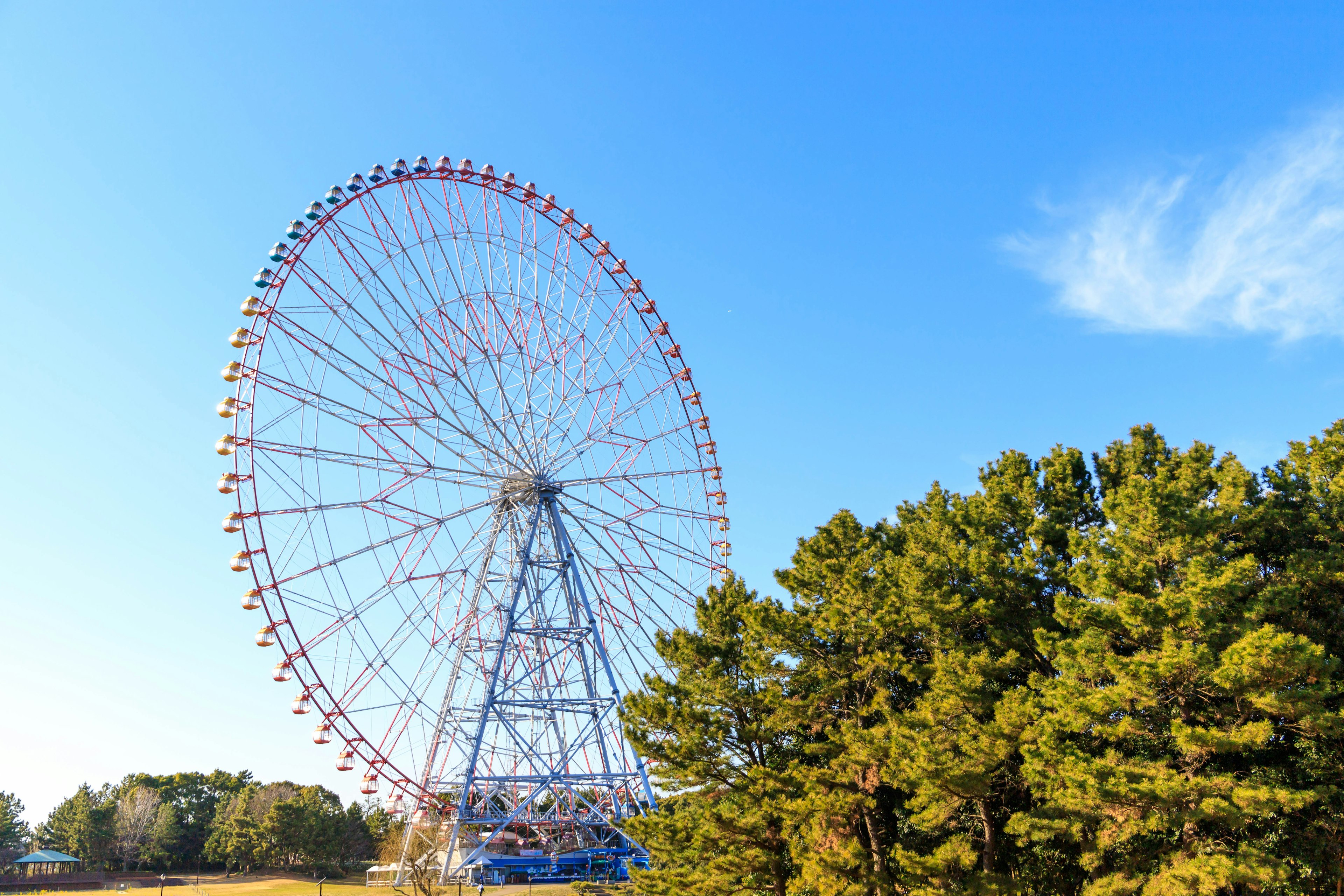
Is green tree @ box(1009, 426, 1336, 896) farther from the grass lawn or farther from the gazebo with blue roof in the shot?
the gazebo with blue roof

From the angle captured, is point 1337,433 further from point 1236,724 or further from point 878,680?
point 878,680

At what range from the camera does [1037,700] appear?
19.7 m

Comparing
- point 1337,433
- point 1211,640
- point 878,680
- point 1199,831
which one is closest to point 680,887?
point 878,680

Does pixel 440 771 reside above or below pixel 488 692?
below

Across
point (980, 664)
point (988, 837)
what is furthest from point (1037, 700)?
point (988, 837)

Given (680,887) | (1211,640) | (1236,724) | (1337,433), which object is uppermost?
(1337,433)

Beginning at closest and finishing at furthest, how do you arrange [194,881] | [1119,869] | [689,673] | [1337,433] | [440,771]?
1. [1119,869]
2. [1337,433]
3. [689,673]
4. [440,771]
5. [194,881]

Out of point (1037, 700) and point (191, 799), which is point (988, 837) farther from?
point (191, 799)

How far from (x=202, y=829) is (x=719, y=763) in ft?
237

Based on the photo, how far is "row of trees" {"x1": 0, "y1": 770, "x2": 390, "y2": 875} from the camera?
218 feet

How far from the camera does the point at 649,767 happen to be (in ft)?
100

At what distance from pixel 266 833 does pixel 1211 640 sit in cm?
6679

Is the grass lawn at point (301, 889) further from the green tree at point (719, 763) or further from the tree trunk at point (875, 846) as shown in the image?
the tree trunk at point (875, 846)

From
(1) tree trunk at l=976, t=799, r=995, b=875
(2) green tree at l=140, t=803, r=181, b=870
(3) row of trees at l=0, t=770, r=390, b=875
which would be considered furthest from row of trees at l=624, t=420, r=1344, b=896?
(2) green tree at l=140, t=803, r=181, b=870
